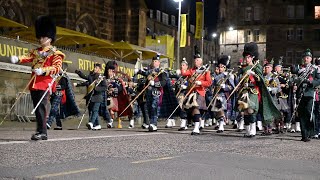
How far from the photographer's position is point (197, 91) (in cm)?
1342

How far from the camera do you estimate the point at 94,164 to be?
21.2 ft

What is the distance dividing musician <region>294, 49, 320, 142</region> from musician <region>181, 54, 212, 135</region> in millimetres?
2306

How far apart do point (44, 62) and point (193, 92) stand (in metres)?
4.69

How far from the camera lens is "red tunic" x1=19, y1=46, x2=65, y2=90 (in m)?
9.73

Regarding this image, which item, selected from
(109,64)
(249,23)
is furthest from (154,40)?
(249,23)

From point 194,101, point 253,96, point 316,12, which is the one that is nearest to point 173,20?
point 316,12

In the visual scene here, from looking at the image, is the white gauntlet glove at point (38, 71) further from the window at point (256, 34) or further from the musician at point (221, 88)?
the window at point (256, 34)

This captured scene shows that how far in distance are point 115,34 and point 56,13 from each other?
7019mm

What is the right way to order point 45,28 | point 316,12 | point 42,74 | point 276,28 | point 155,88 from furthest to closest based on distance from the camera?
point 276,28 → point 316,12 → point 155,88 → point 45,28 → point 42,74

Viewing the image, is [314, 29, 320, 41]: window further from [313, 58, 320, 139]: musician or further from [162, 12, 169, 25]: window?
[313, 58, 320, 139]: musician

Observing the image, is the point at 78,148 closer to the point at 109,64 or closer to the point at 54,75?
the point at 54,75

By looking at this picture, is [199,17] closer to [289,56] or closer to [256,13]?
[289,56]

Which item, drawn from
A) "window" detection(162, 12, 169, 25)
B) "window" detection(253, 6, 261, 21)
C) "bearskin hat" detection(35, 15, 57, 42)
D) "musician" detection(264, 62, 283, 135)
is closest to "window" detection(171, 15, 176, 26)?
"window" detection(162, 12, 169, 25)

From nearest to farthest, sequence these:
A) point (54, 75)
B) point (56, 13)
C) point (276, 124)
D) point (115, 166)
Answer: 1. point (115, 166)
2. point (54, 75)
3. point (276, 124)
4. point (56, 13)
